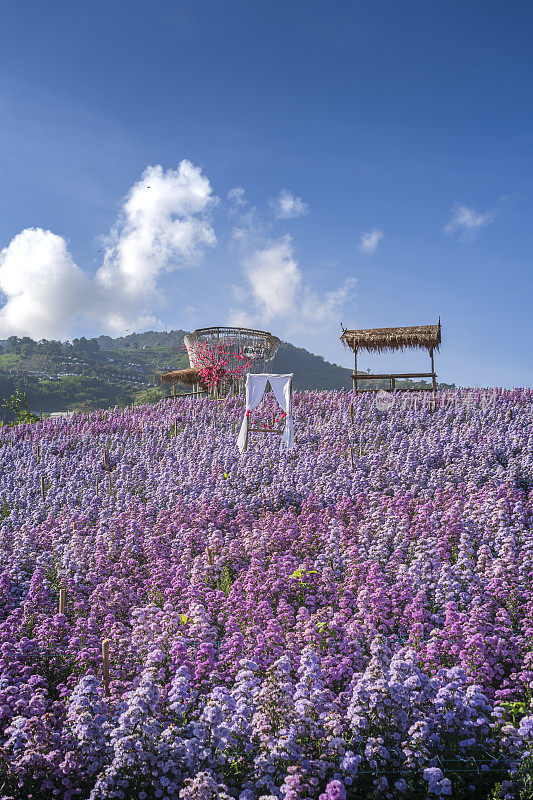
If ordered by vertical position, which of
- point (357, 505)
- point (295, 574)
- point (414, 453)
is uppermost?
point (414, 453)

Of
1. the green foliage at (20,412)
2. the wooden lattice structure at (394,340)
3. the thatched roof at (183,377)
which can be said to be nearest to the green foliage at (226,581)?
the wooden lattice structure at (394,340)

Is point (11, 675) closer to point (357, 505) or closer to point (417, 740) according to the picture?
point (417, 740)

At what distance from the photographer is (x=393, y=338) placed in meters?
21.8

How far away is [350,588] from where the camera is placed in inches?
261

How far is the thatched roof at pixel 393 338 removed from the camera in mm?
21500

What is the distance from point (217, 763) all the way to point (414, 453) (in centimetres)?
968

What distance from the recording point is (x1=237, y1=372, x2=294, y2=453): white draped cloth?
14.7 m

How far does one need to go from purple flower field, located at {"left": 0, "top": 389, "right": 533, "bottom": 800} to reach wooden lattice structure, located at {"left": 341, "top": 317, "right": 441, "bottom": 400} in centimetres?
789

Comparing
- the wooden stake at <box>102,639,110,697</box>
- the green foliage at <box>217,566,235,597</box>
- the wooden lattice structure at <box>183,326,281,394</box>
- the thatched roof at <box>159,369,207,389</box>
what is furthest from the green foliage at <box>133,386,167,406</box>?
the wooden stake at <box>102,639,110,697</box>

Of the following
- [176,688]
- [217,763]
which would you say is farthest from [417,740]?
[176,688]

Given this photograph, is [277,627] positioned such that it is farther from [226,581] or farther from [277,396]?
[277,396]

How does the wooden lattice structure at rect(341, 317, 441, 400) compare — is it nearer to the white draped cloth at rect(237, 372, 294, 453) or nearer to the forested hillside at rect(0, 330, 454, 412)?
the white draped cloth at rect(237, 372, 294, 453)

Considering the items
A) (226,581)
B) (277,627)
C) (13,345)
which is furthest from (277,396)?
(13,345)

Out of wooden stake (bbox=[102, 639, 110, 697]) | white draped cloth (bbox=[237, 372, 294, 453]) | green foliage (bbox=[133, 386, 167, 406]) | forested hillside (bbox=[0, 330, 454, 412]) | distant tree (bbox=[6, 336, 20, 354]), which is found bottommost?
wooden stake (bbox=[102, 639, 110, 697])
